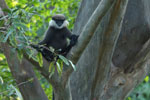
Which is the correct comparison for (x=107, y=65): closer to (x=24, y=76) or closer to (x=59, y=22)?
(x=24, y=76)

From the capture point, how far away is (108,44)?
2863 mm

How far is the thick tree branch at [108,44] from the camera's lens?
2.66m

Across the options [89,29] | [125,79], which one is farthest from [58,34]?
[89,29]

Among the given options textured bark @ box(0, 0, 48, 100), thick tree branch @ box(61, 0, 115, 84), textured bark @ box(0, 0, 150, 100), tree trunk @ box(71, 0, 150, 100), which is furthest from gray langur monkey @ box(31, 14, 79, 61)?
thick tree branch @ box(61, 0, 115, 84)

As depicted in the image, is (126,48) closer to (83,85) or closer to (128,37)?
(128,37)

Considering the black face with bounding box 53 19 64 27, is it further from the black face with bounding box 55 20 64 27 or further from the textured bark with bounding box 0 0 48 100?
the textured bark with bounding box 0 0 48 100

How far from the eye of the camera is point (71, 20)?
494 cm

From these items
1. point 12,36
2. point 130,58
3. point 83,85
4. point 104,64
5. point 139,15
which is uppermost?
point 12,36

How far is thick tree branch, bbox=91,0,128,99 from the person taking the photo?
8.73ft

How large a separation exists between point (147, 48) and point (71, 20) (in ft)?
6.04

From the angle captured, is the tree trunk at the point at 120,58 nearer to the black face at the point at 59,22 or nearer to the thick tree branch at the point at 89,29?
the black face at the point at 59,22

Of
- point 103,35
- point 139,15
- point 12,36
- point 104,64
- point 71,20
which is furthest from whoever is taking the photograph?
point 71,20

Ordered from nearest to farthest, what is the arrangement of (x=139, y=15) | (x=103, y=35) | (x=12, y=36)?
(x=12, y=36), (x=103, y=35), (x=139, y=15)

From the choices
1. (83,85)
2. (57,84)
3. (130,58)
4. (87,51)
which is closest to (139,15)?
(130,58)
